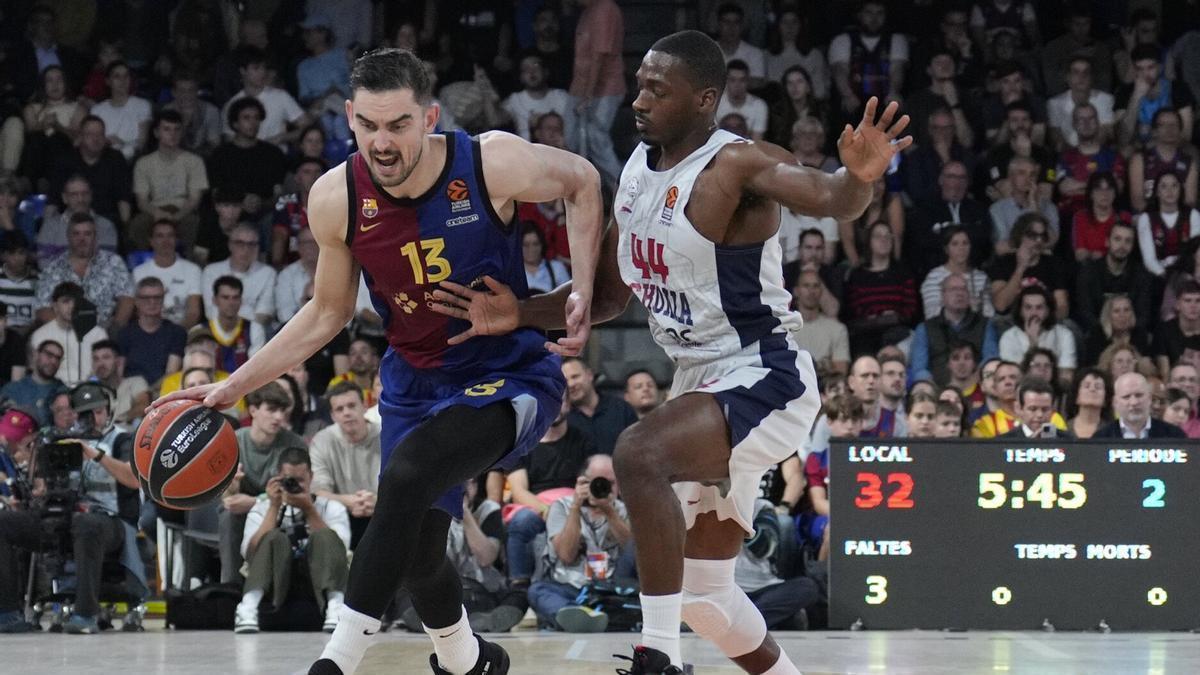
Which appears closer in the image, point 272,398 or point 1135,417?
point 272,398

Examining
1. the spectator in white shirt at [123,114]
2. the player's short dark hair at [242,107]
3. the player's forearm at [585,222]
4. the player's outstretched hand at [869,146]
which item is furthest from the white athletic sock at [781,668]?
the spectator in white shirt at [123,114]

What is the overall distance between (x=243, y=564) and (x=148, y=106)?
555 centimetres

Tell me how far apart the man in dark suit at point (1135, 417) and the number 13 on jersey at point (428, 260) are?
6001mm

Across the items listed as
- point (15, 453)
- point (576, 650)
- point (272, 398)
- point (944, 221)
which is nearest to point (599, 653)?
point (576, 650)

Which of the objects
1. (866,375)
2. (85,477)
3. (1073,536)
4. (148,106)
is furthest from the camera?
(148,106)

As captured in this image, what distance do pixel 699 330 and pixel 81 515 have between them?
534 cm

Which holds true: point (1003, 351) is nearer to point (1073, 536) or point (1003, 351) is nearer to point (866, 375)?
point (866, 375)

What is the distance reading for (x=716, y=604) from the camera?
571 cm

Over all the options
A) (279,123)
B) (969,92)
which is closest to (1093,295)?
(969,92)

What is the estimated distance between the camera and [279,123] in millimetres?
14406

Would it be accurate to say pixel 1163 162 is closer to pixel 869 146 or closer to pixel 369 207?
pixel 869 146

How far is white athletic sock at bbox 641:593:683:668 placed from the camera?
5.29 m

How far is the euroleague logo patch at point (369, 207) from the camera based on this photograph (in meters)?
5.61

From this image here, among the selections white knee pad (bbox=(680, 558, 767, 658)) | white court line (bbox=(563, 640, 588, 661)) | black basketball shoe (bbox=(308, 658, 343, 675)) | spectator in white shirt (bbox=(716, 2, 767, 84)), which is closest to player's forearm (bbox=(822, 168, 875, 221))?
white knee pad (bbox=(680, 558, 767, 658))
